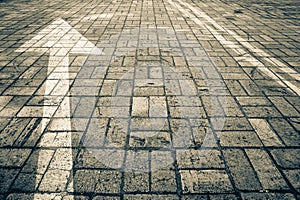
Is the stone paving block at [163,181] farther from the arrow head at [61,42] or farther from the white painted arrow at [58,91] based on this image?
the arrow head at [61,42]

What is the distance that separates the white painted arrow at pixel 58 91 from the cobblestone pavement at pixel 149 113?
0.04ft

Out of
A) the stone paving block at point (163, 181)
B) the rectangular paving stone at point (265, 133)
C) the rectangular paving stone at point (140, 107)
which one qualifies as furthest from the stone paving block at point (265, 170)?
the rectangular paving stone at point (140, 107)

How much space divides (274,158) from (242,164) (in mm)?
344

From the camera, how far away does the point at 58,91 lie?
3486mm

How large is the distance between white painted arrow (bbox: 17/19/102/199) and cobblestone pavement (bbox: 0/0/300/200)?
0.04ft

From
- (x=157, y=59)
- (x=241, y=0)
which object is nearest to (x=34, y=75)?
(x=157, y=59)

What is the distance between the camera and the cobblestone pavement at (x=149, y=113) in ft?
7.11

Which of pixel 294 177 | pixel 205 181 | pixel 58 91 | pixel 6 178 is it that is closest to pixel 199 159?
pixel 205 181

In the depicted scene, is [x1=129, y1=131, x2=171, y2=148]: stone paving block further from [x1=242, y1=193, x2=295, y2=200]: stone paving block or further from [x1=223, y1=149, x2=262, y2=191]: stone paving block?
[x1=242, y1=193, x2=295, y2=200]: stone paving block

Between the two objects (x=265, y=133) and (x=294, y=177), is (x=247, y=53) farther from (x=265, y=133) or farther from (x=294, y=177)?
(x=294, y=177)

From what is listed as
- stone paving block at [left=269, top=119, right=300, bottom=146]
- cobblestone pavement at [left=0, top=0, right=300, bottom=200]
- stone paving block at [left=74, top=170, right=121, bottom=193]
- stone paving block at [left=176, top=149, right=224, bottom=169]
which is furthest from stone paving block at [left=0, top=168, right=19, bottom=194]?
stone paving block at [left=269, top=119, right=300, bottom=146]

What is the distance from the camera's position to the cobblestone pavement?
2.17 meters

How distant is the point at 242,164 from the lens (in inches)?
92.1

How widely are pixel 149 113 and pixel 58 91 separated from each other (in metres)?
1.38
